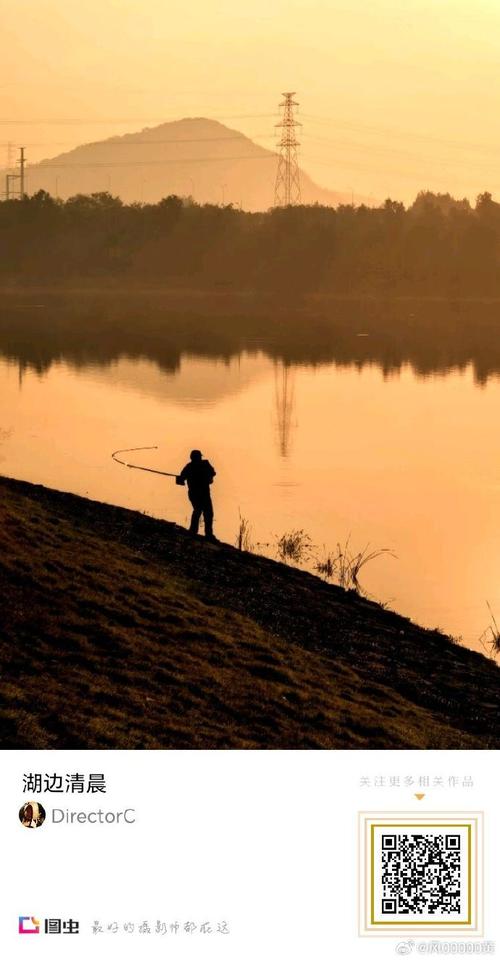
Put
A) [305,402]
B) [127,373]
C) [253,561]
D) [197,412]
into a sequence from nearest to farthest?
[253,561] < [197,412] < [305,402] < [127,373]

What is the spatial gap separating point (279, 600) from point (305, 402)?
4902 cm

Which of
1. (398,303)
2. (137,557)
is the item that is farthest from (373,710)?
(398,303)

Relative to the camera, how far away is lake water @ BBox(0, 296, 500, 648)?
1358 inches

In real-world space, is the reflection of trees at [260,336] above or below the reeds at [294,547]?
above

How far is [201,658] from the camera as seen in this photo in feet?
64.7

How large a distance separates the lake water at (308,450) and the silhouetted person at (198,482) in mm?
3351

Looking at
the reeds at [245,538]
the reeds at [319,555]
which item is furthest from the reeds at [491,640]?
the reeds at [245,538]

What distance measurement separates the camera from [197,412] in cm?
6812

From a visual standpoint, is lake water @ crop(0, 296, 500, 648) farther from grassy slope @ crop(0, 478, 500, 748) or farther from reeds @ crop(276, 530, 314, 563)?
grassy slope @ crop(0, 478, 500, 748)

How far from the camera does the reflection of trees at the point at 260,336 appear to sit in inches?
3871
